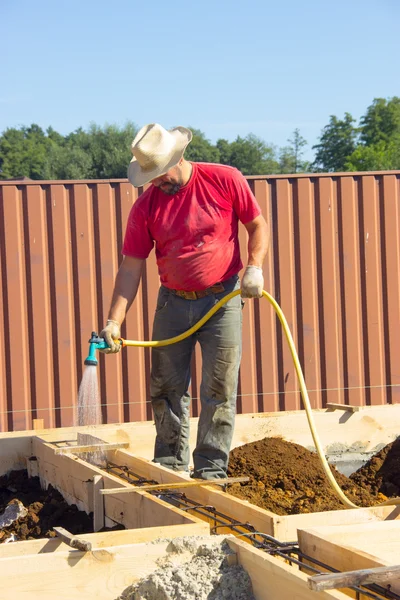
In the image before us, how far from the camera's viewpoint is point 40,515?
14.4 ft

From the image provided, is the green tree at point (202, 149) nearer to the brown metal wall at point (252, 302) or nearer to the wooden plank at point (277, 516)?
the brown metal wall at point (252, 302)

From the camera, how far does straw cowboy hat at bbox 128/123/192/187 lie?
4.34m

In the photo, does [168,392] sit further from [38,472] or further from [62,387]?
[62,387]

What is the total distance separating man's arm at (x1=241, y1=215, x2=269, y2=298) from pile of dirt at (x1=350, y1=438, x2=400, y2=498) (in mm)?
1598

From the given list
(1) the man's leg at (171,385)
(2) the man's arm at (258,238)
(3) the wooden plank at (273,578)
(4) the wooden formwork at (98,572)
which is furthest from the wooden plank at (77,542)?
(2) the man's arm at (258,238)

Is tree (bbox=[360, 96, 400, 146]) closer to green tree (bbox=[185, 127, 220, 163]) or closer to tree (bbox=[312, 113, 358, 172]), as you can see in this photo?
tree (bbox=[312, 113, 358, 172])

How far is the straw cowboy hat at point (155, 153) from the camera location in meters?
4.34

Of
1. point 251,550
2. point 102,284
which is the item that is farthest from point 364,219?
point 251,550

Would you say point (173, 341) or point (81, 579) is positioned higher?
point (173, 341)

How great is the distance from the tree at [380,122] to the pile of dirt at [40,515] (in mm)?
53353

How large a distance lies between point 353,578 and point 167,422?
99.3 inches

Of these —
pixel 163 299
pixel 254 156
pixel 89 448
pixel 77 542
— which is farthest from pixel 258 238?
pixel 254 156

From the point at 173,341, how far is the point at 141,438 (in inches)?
43.5

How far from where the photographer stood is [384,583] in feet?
8.30
